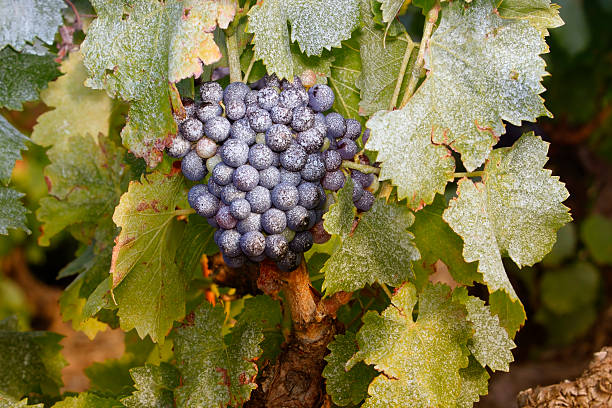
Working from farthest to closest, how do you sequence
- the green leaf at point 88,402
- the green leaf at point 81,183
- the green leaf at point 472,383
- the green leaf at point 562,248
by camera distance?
the green leaf at point 562,248
the green leaf at point 81,183
the green leaf at point 88,402
the green leaf at point 472,383

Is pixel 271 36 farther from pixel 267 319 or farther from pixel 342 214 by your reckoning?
pixel 267 319

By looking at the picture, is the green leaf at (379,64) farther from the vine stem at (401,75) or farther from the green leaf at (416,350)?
the green leaf at (416,350)

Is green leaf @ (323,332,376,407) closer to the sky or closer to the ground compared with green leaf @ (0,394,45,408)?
closer to the ground

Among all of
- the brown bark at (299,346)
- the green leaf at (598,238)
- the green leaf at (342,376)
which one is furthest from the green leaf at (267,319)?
the green leaf at (598,238)

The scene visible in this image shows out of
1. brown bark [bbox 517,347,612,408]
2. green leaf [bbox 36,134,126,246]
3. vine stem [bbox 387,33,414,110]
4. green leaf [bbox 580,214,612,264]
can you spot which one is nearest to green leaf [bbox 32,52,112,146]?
green leaf [bbox 36,134,126,246]

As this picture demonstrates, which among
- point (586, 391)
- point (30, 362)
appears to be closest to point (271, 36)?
point (586, 391)

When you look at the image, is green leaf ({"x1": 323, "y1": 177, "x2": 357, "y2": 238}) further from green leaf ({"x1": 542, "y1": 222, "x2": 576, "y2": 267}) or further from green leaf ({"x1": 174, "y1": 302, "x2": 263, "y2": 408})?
green leaf ({"x1": 542, "y1": 222, "x2": 576, "y2": 267})
